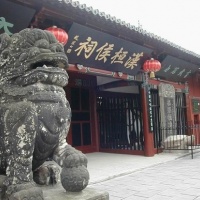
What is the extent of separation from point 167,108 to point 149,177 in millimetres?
3977

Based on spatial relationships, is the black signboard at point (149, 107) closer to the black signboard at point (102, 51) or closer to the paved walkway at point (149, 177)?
the black signboard at point (102, 51)

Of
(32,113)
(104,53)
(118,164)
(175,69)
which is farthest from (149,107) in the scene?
(32,113)

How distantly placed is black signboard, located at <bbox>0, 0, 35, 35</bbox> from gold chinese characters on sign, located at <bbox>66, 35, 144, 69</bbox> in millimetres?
1228

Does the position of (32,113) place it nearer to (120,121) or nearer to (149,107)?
(149,107)

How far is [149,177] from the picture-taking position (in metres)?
5.81

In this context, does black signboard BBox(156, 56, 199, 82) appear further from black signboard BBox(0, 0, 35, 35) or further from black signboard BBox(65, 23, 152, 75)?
black signboard BBox(0, 0, 35, 35)

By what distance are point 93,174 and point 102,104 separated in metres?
3.97

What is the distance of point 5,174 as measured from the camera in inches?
75.7

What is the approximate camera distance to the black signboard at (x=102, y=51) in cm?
579

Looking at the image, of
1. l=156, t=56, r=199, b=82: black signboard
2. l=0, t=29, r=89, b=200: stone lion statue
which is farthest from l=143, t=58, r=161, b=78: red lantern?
l=0, t=29, r=89, b=200: stone lion statue

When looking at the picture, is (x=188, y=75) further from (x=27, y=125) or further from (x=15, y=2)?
(x=27, y=125)

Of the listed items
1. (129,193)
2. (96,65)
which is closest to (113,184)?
(129,193)

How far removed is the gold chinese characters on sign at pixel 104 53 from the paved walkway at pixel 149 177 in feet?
8.24

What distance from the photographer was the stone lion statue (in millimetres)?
1790
